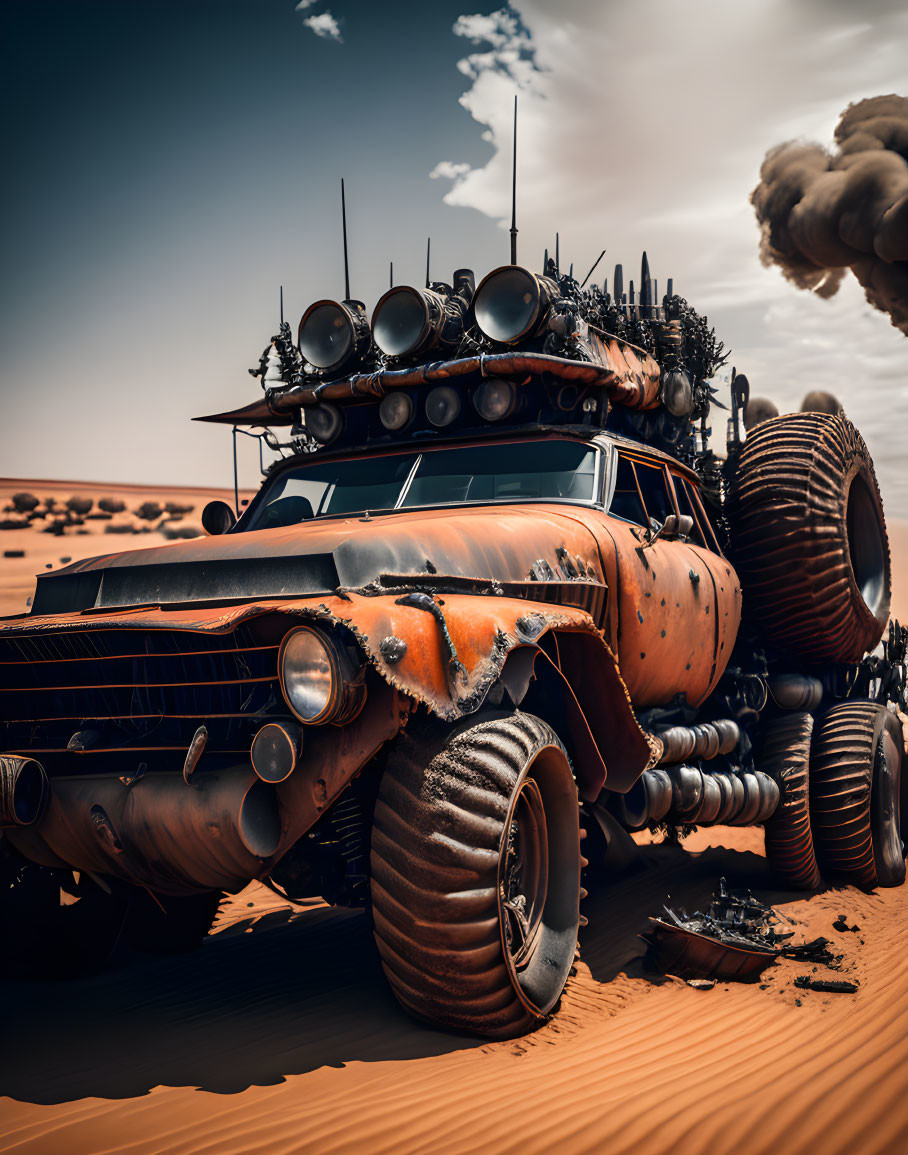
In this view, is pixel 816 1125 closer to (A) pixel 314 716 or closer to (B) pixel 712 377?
(A) pixel 314 716

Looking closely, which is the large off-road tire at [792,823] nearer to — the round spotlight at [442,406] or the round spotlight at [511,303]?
the round spotlight at [442,406]

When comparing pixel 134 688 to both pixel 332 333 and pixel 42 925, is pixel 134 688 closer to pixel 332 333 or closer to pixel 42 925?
pixel 42 925

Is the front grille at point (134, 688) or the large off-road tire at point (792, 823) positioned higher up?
the front grille at point (134, 688)

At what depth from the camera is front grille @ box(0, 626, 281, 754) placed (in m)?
3.84

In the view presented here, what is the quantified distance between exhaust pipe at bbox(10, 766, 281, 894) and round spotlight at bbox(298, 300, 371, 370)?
3.64 metres

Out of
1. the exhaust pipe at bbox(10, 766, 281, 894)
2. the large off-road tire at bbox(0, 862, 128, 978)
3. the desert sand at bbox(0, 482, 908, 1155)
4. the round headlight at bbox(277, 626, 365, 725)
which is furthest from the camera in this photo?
the large off-road tire at bbox(0, 862, 128, 978)

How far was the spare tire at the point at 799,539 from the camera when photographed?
7.91 meters

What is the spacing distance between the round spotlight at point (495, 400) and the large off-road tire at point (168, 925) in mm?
3103

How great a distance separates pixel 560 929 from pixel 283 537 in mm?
2070

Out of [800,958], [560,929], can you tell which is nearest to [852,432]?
[800,958]

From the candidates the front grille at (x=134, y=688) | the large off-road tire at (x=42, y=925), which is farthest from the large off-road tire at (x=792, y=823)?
the front grille at (x=134, y=688)

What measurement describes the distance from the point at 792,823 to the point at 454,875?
441cm

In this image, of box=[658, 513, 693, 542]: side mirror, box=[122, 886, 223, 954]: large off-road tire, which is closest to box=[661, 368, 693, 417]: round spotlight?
box=[658, 513, 693, 542]: side mirror

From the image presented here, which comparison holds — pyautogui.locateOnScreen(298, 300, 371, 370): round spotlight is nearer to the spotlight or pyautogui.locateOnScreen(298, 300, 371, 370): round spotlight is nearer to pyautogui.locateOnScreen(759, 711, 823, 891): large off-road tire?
the spotlight
